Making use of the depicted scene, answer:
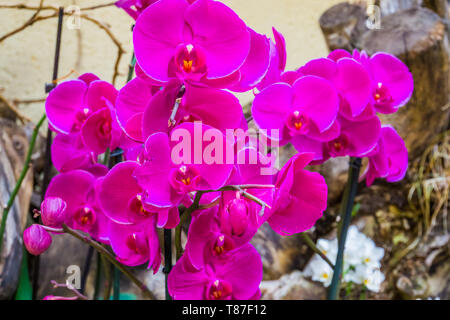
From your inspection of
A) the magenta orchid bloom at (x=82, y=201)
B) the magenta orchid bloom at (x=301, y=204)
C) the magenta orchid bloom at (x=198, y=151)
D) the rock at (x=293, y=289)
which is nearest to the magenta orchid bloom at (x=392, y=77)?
the magenta orchid bloom at (x=198, y=151)

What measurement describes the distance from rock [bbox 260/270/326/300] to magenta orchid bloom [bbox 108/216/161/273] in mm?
554

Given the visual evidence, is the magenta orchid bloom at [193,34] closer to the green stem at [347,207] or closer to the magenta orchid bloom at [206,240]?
the magenta orchid bloom at [206,240]

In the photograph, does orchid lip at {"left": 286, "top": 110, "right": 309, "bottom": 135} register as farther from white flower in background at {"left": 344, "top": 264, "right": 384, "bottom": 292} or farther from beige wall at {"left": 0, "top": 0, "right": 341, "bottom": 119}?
white flower in background at {"left": 344, "top": 264, "right": 384, "bottom": 292}

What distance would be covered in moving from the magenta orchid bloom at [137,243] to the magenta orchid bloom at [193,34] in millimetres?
127

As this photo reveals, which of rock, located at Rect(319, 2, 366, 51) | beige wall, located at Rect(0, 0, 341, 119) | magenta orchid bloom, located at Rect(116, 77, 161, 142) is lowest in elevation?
magenta orchid bloom, located at Rect(116, 77, 161, 142)

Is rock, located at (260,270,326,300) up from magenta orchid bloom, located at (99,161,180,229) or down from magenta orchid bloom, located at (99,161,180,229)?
down

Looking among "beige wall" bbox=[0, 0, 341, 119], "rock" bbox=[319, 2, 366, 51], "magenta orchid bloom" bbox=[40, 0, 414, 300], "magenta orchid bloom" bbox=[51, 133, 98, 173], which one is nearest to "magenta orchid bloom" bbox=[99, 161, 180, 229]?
"magenta orchid bloom" bbox=[40, 0, 414, 300]

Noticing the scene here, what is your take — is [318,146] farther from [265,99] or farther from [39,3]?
[39,3]

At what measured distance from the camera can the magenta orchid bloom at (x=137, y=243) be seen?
1.21 ft

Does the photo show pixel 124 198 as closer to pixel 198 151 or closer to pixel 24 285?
pixel 198 151

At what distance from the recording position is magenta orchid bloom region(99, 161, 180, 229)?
0.35m

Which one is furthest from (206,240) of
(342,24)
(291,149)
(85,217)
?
(342,24)

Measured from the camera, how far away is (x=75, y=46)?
0.83 metres

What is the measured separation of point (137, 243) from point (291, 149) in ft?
2.19
